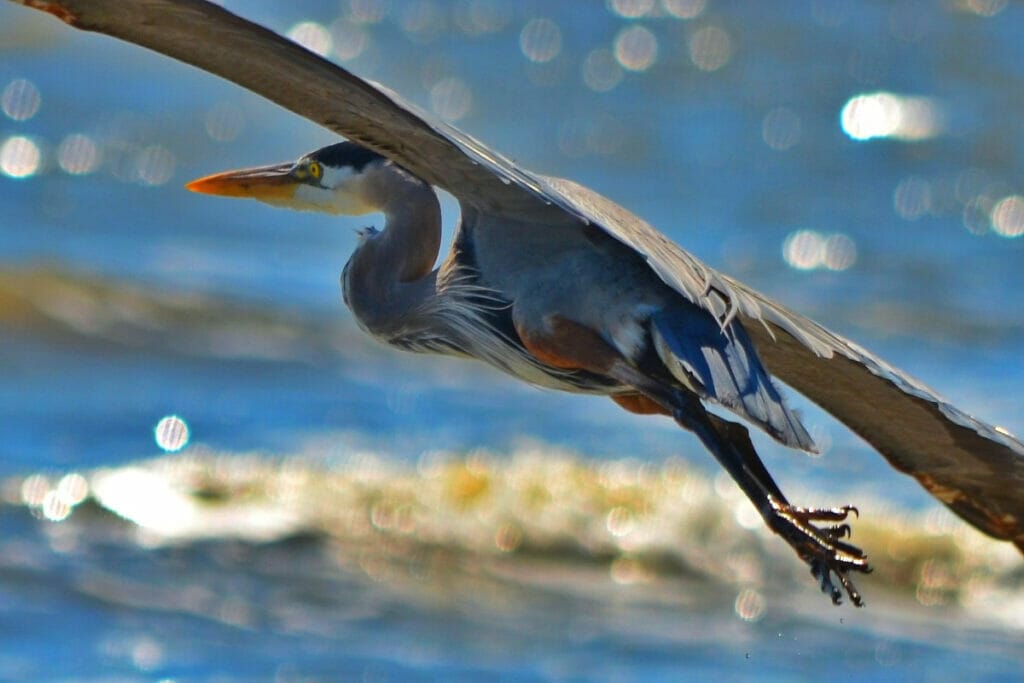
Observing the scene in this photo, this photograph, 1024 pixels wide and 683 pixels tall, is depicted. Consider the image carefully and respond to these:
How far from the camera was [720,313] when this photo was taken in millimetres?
4035

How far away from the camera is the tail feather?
3840mm

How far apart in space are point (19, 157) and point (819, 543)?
33.7 ft

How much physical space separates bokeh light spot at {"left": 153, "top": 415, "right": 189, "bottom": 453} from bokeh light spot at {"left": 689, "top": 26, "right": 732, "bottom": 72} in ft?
25.5

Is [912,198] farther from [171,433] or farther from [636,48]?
[171,433]

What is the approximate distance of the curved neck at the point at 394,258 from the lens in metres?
4.68

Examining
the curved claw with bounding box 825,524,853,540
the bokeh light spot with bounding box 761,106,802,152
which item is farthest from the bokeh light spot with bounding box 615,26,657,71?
the curved claw with bounding box 825,524,853,540

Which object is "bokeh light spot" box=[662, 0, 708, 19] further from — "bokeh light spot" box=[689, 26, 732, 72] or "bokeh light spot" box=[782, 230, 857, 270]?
"bokeh light spot" box=[782, 230, 857, 270]

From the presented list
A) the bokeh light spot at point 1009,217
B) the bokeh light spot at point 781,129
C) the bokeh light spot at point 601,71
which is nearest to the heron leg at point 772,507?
the bokeh light spot at point 1009,217

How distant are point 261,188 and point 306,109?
49.2 inches

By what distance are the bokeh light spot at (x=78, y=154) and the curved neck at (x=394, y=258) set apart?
903cm

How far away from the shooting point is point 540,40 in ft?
53.4

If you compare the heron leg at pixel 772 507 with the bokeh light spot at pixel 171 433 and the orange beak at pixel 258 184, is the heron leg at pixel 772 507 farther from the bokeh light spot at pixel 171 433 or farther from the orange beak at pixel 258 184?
the bokeh light spot at pixel 171 433

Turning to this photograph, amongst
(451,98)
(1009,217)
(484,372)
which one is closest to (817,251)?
(1009,217)

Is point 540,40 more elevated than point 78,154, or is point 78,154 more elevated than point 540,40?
point 540,40
